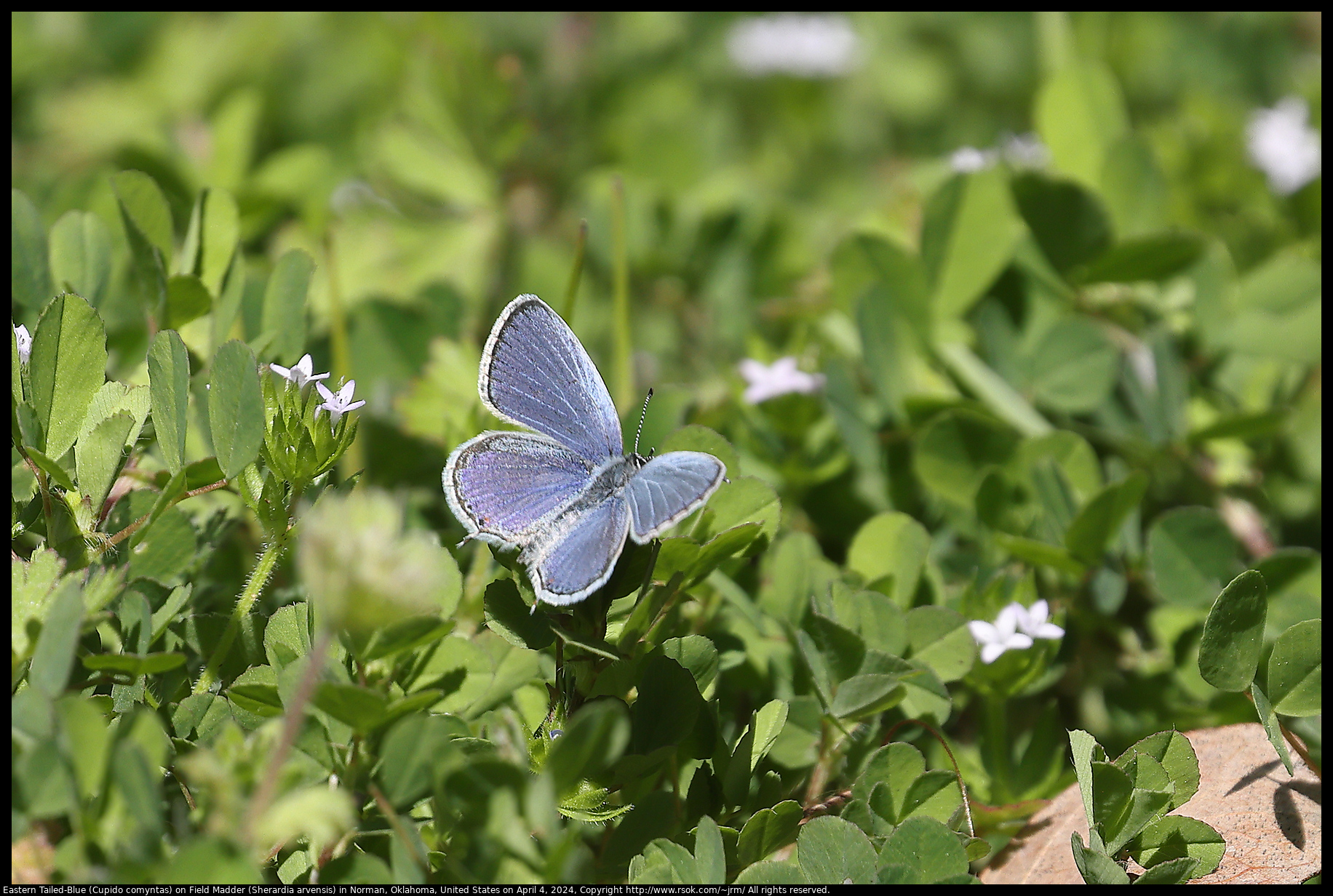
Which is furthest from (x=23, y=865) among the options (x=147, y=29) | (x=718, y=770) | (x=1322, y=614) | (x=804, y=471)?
(x=147, y=29)

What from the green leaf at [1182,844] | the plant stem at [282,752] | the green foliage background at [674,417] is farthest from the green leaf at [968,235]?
the plant stem at [282,752]

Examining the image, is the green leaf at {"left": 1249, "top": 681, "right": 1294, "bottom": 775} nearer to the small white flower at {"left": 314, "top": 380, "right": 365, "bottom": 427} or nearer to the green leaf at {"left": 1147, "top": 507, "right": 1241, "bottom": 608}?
the green leaf at {"left": 1147, "top": 507, "right": 1241, "bottom": 608}

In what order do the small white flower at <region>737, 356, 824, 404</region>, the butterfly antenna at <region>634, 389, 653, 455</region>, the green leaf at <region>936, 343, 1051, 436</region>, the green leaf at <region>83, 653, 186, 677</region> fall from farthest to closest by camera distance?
the green leaf at <region>936, 343, 1051, 436</region> < the small white flower at <region>737, 356, 824, 404</region> < the butterfly antenna at <region>634, 389, 653, 455</region> < the green leaf at <region>83, 653, 186, 677</region>

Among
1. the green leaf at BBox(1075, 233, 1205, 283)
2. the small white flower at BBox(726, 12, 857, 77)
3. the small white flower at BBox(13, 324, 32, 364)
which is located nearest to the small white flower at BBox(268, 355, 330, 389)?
the small white flower at BBox(13, 324, 32, 364)

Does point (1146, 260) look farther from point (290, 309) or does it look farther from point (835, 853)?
point (290, 309)

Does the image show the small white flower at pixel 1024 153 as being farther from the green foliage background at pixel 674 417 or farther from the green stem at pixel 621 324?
the green stem at pixel 621 324

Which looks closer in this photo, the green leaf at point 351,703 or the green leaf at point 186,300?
the green leaf at point 351,703

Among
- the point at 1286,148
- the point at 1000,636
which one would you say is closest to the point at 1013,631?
the point at 1000,636
